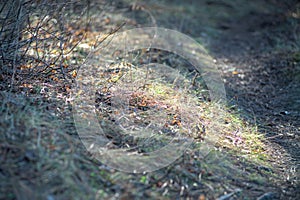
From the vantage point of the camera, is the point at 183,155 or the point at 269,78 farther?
the point at 269,78

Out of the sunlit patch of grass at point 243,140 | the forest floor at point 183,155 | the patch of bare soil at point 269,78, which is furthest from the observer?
the patch of bare soil at point 269,78

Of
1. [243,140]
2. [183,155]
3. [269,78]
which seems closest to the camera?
[183,155]

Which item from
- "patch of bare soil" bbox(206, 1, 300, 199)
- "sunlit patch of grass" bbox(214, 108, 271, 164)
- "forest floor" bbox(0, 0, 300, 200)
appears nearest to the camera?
"forest floor" bbox(0, 0, 300, 200)

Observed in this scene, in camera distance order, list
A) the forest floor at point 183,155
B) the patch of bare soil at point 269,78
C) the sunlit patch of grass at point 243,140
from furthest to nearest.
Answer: the patch of bare soil at point 269,78, the sunlit patch of grass at point 243,140, the forest floor at point 183,155

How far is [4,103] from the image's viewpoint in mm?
2951

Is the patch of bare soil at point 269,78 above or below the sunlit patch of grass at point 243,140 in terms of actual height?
below

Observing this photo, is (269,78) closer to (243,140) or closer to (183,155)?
(243,140)

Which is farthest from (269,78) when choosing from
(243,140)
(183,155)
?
(183,155)

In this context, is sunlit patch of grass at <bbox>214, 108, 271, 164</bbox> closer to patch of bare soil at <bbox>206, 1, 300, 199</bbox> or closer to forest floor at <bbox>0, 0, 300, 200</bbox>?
forest floor at <bbox>0, 0, 300, 200</bbox>

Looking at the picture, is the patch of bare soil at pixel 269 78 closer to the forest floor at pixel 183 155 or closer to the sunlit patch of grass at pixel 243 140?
the forest floor at pixel 183 155

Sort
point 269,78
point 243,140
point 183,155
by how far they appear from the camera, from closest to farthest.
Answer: point 183,155 → point 243,140 → point 269,78

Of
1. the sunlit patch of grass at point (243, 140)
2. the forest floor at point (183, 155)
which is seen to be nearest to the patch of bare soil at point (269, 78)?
the forest floor at point (183, 155)

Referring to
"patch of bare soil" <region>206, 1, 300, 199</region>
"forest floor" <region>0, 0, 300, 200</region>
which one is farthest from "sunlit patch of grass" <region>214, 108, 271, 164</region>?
"patch of bare soil" <region>206, 1, 300, 199</region>

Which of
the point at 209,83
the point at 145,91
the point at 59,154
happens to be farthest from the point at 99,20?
the point at 59,154
